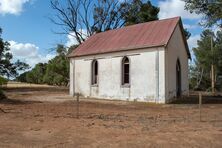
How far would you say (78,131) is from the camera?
10.8 m

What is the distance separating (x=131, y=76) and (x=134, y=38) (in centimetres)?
322

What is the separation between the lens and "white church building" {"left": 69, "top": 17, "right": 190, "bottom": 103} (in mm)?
24016

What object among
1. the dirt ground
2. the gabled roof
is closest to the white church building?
the gabled roof

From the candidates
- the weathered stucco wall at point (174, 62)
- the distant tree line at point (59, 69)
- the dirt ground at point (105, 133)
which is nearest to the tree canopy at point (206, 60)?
the weathered stucco wall at point (174, 62)

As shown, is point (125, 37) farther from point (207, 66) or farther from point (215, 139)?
point (207, 66)

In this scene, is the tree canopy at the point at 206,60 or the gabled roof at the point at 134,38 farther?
the tree canopy at the point at 206,60

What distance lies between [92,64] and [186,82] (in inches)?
328

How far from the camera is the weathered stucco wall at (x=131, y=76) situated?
2391cm

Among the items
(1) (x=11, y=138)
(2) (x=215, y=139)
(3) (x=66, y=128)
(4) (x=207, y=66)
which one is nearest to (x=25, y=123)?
(3) (x=66, y=128)

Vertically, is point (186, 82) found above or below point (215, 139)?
above

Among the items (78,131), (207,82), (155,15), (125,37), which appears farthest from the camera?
(207,82)

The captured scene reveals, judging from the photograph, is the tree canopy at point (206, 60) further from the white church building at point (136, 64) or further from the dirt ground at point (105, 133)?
the dirt ground at point (105, 133)

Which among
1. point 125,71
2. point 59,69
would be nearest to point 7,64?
point 59,69

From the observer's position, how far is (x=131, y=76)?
25656 mm
